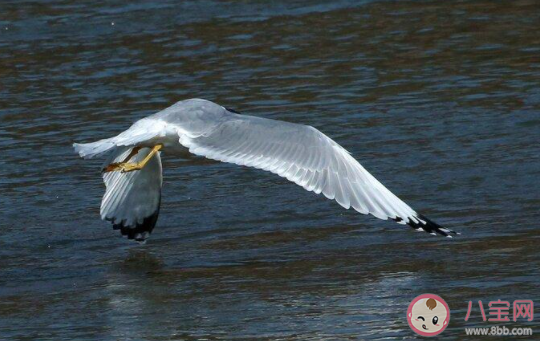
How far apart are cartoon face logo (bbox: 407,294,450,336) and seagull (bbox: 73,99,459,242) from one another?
56 cm

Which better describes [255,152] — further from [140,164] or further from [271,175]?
[271,175]

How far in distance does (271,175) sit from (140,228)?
1.64 m

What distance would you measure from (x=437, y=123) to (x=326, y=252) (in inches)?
119

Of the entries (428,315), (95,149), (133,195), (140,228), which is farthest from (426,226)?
(133,195)

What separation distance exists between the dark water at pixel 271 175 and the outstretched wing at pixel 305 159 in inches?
14.5

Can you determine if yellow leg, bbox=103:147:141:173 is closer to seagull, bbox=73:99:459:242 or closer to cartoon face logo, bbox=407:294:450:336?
seagull, bbox=73:99:459:242

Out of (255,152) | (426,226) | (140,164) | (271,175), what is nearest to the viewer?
(426,226)

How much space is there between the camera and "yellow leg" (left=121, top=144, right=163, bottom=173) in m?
7.72

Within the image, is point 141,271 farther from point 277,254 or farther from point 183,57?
point 183,57

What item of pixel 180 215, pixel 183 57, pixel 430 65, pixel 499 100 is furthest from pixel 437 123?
pixel 183 57

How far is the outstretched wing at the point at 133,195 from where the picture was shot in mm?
8055

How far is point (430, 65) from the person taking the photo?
11852 millimetres

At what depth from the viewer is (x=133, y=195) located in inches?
324

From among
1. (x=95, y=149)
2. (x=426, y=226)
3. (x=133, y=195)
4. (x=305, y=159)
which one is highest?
(x=95, y=149)
